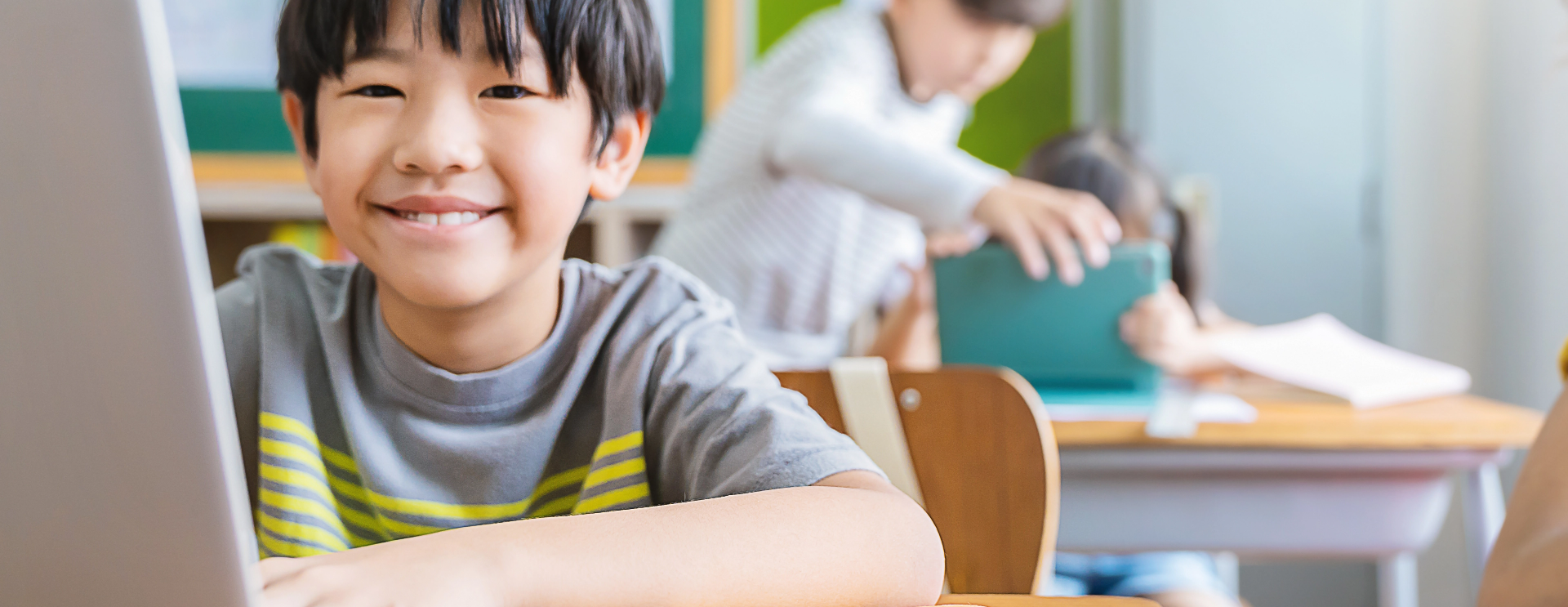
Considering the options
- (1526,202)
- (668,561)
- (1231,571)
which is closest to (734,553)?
(668,561)

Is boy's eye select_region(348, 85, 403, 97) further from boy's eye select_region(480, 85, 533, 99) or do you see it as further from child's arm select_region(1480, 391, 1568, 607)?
child's arm select_region(1480, 391, 1568, 607)

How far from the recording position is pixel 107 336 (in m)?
0.19

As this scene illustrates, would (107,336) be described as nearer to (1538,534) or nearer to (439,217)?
(439,217)

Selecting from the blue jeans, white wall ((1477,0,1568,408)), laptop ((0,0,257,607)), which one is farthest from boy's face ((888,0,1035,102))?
laptop ((0,0,257,607))

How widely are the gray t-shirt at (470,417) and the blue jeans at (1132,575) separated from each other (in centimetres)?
75

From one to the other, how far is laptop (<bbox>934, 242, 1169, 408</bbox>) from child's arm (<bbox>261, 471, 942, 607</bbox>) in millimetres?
660

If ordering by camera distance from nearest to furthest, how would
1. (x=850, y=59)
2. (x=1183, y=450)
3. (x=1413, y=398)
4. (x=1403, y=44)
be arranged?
(x=1183, y=450), (x=1413, y=398), (x=850, y=59), (x=1403, y=44)

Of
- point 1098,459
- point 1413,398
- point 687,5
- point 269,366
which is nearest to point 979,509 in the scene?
point 1098,459

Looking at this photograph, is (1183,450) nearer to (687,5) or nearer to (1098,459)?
(1098,459)

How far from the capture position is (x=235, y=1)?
7.64 ft

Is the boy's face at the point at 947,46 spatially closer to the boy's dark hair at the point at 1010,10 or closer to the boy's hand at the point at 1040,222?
the boy's dark hair at the point at 1010,10

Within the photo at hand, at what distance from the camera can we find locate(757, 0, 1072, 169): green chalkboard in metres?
2.49

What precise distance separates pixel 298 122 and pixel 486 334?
0.53ft

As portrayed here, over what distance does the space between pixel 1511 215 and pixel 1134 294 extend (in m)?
0.84
